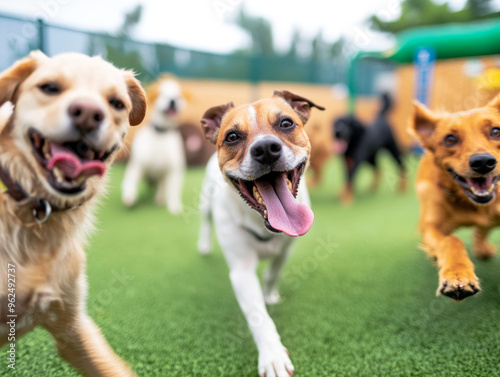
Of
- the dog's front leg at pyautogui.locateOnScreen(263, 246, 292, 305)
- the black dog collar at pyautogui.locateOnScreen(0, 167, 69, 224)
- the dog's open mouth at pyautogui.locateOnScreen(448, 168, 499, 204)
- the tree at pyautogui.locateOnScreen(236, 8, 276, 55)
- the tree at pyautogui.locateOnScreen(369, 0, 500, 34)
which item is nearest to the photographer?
the black dog collar at pyautogui.locateOnScreen(0, 167, 69, 224)

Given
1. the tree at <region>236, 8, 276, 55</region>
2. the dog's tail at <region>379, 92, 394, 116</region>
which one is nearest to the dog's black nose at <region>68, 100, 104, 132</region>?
the dog's tail at <region>379, 92, 394, 116</region>

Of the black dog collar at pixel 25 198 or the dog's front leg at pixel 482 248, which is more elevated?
the black dog collar at pixel 25 198

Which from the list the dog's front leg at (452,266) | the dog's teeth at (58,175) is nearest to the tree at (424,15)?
the dog's front leg at (452,266)

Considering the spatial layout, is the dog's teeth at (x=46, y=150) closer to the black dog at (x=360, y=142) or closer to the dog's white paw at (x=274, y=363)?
the dog's white paw at (x=274, y=363)

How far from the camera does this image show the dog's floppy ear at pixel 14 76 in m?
1.26

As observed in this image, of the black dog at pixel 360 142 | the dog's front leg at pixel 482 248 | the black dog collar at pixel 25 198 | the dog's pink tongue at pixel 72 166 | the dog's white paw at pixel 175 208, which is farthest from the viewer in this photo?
the black dog at pixel 360 142

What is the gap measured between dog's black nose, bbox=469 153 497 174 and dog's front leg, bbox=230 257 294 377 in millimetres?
1191

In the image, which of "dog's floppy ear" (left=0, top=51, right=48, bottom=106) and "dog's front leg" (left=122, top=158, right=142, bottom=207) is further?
"dog's front leg" (left=122, top=158, right=142, bottom=207)

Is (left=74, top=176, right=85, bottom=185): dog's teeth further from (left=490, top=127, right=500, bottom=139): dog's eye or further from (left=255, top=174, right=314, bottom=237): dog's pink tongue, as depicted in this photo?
(left=490, top=127, right=500, bottom=139): dog's eye

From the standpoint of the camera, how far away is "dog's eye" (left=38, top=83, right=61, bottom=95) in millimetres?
1216

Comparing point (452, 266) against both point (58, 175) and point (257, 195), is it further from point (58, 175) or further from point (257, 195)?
point (58, 175)

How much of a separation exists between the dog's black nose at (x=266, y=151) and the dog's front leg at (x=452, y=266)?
0.93 meters

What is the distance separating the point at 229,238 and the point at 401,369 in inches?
39.3

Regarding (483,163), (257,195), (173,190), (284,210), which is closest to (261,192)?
(257,195)
